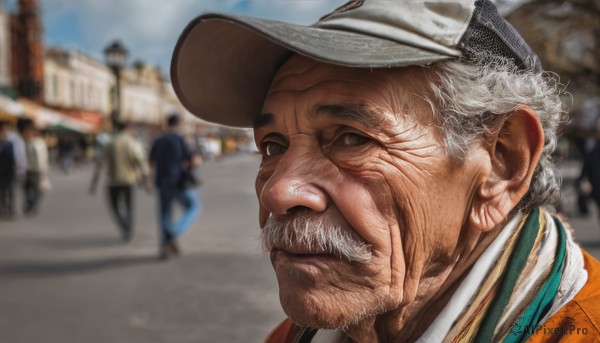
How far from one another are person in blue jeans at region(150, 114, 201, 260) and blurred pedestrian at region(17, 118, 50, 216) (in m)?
5.29

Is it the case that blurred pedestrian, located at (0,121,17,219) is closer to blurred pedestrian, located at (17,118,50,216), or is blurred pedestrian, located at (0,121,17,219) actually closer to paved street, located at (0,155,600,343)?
blurred pedestrian, located at (17,118,50,216)

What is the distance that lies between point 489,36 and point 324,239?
55cm

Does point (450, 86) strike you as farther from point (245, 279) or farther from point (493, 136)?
point (245, 279)

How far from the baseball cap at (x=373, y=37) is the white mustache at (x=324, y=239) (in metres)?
0.32

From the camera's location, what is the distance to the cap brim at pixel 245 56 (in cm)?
118

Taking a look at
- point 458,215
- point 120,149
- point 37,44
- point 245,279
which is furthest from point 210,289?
point 37,44

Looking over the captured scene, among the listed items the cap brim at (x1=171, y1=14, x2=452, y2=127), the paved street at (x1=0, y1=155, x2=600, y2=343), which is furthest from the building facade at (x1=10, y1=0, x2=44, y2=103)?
the cap brim at (x1=171, y1=14, x2=452, y2=127)

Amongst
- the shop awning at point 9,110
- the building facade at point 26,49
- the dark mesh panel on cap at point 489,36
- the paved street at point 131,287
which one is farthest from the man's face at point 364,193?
the building facade at point 26,49

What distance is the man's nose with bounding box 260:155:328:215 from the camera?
47.6 inches

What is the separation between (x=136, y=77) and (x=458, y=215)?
222 ft

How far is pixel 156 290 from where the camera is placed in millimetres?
5730

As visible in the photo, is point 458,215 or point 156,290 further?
point 156,290

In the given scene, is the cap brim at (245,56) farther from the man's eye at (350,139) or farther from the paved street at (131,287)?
the paved street at (131,287)

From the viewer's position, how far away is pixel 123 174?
861 centimetres
